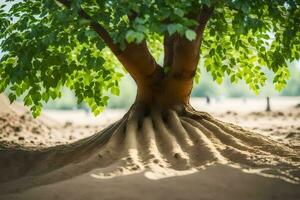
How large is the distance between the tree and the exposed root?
0.05ft

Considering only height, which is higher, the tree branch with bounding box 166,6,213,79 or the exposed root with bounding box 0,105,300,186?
the tree branch with bounding box 166,6,213,79

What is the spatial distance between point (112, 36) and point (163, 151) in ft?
6.01

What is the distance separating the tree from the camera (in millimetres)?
5156

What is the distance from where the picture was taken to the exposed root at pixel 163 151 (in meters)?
5.06

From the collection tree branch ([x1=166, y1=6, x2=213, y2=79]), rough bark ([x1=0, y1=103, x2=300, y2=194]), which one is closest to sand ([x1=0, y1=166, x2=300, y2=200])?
rough bark ([x1=0, y1=103, x2=300, y2=194])

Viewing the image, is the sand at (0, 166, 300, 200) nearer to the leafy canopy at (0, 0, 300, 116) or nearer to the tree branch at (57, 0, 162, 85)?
the leafy canopy at (0, 0, 300, 116)

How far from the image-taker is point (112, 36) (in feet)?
15.0

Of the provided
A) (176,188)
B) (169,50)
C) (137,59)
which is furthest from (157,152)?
(169,50)

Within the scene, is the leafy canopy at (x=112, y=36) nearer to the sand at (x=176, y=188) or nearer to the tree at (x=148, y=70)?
the tree at (x=148, y=70)

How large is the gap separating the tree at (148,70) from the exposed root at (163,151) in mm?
15

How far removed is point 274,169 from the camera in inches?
190

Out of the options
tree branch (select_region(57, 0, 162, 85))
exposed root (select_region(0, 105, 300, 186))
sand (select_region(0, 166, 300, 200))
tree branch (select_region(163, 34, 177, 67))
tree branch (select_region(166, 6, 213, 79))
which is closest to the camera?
sand (select_region(0, 166, 300, 200))

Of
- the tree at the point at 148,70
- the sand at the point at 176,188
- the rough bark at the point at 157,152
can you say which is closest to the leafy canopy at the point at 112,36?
the tree at the point at 148,70

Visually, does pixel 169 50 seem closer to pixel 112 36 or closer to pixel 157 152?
pixel 157 152
